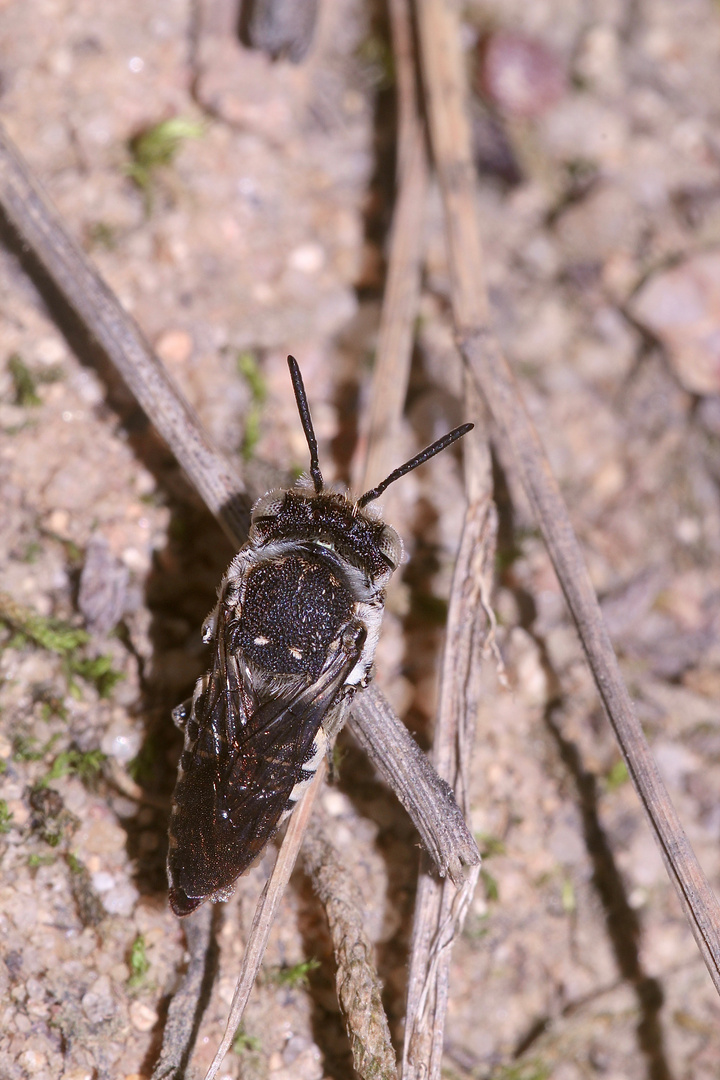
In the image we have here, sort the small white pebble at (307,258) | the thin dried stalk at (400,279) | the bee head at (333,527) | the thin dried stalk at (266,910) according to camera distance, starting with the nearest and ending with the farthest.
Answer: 1. the thin dried stalk at (266,910)
2. the bee head at (333,527)
3. the thin dried stalk at (400,279)
4. the small white pebble at (307,258)

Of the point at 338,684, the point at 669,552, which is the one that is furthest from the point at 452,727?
the point at 669,552

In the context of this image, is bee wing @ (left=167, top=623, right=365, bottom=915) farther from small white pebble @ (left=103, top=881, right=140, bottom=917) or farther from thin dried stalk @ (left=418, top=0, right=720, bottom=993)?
thin dried stalk @ (left=418, top=0, right=720, bottom=993)

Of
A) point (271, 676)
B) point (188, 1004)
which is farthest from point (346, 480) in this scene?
point (188, 1004)

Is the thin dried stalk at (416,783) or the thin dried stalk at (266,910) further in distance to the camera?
the thin dried stalk at (416,783)

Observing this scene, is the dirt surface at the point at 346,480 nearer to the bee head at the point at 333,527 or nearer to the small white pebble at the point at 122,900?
the small white pebble at the point at 122,900

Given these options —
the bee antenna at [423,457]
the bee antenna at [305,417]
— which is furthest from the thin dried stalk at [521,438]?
the bee antenna at [305,417]

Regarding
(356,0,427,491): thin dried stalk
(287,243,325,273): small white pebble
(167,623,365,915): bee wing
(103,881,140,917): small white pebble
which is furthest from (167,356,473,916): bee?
(287,243,325,273): small white pebble
